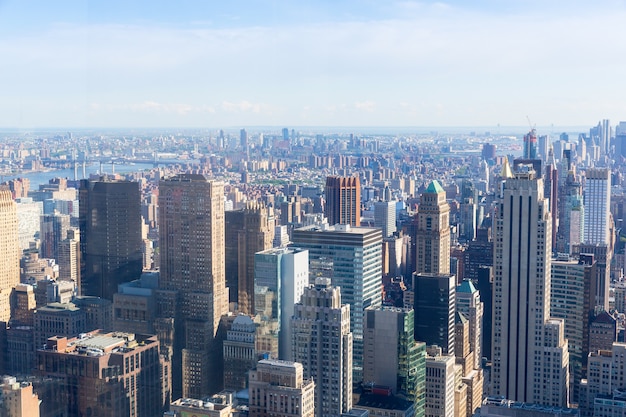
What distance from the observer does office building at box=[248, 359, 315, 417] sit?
6.33 meters

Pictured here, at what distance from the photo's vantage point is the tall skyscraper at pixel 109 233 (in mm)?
8797

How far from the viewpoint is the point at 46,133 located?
7.25 metres

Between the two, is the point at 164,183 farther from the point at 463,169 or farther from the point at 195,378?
the point at 463,169

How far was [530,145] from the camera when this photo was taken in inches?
450

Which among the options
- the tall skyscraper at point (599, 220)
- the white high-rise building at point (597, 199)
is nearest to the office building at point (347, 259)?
the tall skyscraper at point (599, 220)

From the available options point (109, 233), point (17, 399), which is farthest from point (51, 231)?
point (17, 399)

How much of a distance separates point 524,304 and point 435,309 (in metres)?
0.98

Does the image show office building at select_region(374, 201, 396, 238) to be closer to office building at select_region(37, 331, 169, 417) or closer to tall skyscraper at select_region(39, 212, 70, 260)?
tall skyscraper at select_region(39, 212, 70, 260)

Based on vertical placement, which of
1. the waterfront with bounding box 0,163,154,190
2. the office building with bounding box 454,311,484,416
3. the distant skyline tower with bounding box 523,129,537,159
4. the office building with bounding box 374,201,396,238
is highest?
the distant skyline tower with bounding box 523,129,537,159

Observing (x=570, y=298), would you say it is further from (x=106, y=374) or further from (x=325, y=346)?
(x=106, y=374)

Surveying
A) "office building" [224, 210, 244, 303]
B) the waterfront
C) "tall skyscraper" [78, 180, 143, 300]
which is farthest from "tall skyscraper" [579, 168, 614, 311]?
the waterfront

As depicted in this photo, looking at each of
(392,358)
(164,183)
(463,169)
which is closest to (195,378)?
(392,358)

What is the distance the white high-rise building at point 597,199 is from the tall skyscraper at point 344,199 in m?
3.32

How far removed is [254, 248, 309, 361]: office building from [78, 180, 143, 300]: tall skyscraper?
138 centimetres
